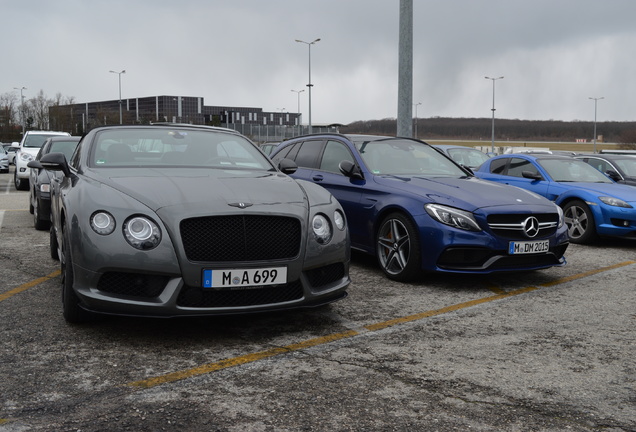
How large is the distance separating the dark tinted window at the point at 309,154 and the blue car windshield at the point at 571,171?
4.20 m

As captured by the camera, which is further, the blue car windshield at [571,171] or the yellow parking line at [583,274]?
the blue car windshield at [571,171]

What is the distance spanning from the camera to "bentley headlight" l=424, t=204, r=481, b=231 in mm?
6105

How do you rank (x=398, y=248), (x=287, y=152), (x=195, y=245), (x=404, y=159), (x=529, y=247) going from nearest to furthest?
1. (x=195, y=245)
2. (x=529, y=247)
3. (x=398, y=248)
4. (x=404, y=159)
5. (x=287, y=152)

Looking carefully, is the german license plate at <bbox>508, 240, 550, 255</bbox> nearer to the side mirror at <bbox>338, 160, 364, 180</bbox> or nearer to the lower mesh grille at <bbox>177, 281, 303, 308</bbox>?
the side mirror at <bbox>338, 160, 364, 180</bbox>

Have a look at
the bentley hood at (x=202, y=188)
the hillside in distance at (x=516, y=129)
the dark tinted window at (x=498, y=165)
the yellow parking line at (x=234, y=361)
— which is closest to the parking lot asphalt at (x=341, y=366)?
the yellow parking line at (x=234, y=361)

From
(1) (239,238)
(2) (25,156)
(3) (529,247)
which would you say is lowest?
(3) (529,247)

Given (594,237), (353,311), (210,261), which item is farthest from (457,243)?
(594,237)

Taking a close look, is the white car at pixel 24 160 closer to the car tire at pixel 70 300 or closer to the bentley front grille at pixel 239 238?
the car tire at pixel 70 300

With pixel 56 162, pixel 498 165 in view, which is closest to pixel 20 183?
pixel 498 165

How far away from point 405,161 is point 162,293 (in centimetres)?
410

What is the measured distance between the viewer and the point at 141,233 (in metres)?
4.17

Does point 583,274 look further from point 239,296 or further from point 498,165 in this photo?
point 239,296

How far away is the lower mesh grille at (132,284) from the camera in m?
4.16

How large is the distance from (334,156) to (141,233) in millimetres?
4048
